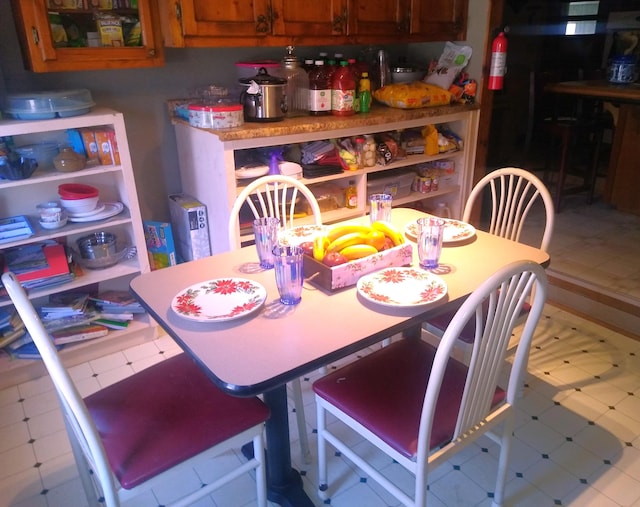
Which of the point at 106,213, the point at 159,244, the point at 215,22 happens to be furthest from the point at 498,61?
the point at 106,213

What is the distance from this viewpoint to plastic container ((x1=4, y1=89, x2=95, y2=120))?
6.17ft

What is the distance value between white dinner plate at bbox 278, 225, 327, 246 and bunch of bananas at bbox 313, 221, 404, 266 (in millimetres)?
144

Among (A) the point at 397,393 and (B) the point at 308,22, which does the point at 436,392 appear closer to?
(A) the point at 397,393

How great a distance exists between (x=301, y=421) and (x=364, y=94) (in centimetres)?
166

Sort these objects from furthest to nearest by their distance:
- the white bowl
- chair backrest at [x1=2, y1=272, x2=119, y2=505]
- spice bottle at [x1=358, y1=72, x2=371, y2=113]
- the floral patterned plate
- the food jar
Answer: the food jar → spice bottle at [x1=358, y1=72, x2=371, y2=113] → the white bowl → the floral patterned plate → chair backrest at [x1=2, y1=272, x2=119, y2=505]

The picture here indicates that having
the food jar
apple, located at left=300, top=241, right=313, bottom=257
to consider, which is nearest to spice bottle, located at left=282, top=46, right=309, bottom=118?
apple, located at left=300, top=241, right=313, bottom=257

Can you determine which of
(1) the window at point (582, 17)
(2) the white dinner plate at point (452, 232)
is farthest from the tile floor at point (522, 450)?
(1) the window at point (582, 17)

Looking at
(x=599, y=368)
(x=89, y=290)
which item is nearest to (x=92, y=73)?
(x=89, y=290)

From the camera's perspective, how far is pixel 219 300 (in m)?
1.34

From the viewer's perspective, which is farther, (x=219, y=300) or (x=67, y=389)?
(x=219, y=300)

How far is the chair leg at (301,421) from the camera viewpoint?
5.64 ft

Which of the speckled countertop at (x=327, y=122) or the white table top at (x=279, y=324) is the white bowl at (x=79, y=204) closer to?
the speckled countertop at (x=327, y=122)

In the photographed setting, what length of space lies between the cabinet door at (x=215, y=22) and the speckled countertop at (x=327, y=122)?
0.36 meters

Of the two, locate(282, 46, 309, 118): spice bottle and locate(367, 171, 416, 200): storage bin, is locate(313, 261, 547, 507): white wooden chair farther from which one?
locate(282, 46, 309, 118): spice bottle
